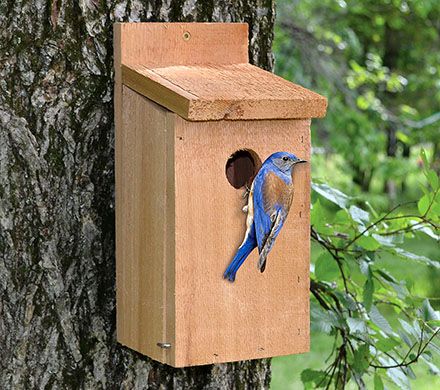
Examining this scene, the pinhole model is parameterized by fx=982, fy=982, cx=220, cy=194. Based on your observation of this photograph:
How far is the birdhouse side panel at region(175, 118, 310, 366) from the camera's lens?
1693mm

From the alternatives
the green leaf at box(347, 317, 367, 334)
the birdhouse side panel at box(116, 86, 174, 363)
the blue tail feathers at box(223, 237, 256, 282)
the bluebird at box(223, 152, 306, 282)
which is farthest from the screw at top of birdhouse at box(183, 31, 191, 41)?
the green leaf at box(347, 317, 367, 334)

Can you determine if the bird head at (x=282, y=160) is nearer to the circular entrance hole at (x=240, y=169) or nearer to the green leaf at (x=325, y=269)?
the circular entrance hole at (x=240, y=169)

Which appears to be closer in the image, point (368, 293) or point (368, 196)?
point (368, 293)

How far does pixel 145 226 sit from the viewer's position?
1.76 m

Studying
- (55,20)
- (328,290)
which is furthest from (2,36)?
(328,290)

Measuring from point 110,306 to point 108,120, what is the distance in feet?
1.17

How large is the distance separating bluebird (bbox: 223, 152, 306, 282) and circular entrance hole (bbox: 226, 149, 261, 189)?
0.06 metres

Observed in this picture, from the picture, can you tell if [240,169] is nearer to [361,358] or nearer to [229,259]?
[229,259]

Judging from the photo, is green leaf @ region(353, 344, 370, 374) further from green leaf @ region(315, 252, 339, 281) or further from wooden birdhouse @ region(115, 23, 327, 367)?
wooden birdhouse @ region(115, 23, 327, 367)

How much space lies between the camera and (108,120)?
1.84 meters

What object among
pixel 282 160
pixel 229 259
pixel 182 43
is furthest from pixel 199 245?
pixel 182 43

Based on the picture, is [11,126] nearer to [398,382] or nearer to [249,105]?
[249,105]

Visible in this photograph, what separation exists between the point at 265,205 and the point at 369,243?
0.46 metres

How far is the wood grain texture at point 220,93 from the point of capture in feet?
5.38
